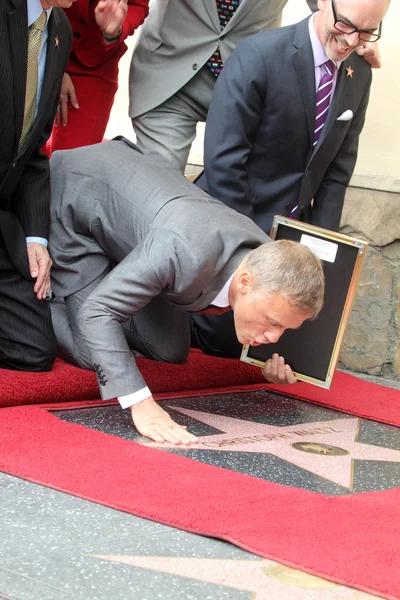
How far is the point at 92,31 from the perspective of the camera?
3248mm

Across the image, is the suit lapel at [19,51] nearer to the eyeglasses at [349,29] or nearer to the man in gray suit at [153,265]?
the man in gray suit at [153,265]

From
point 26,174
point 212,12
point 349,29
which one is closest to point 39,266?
point 26,174

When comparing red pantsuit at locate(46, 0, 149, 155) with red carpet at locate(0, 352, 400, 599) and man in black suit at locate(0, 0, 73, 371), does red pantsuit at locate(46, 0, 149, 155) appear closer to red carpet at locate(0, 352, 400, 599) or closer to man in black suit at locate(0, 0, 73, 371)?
man in black suit at locate(0, 0, 73, 371)

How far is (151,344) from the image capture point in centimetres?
312

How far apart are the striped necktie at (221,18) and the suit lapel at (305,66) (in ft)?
1.03

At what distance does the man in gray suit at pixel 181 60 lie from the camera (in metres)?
3.27

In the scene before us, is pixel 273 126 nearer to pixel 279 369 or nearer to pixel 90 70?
pixel 90 70

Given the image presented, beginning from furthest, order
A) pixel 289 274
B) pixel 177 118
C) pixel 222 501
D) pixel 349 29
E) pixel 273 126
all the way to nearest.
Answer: pixel 177 118 < pixel 273 126 < pixel 349 29 < pixel 289 274 < pixel 222 501

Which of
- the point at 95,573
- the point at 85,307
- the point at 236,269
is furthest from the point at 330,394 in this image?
the point at 95,573

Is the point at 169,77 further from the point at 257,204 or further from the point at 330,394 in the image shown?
the point at 330,394

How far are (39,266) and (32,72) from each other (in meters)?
0.63

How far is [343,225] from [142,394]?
6.46 ft

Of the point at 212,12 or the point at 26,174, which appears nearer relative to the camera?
the point at 26,174

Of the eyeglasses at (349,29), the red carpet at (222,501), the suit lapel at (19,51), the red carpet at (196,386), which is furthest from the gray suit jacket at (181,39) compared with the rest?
the red carpet at (222,501)
